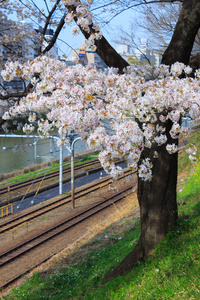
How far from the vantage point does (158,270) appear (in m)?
4.80

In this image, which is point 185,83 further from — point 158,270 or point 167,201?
point 158,270

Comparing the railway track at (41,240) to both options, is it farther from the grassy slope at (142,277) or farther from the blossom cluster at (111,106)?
the blossom cluster at (111,106)

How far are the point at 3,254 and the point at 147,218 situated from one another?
793cm

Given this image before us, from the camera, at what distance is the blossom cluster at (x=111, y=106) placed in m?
3.77

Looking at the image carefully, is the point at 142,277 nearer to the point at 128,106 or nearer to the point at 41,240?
the point at 128,106

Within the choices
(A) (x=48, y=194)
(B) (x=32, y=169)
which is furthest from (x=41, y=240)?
(B) (x=32, y=169)

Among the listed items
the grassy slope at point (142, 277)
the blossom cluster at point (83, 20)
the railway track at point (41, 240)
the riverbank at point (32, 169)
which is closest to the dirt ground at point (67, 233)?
the railway track at point (41, 240)

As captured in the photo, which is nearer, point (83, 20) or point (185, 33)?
point (83, 20)

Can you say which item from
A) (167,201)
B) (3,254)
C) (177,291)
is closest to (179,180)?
(3,254)

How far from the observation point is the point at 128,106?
3.90m

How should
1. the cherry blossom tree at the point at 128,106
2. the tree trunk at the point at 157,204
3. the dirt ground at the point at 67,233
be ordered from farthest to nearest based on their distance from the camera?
the dirt ground at the point at 67,233 < the tree trunk at the point at 157,204 < the cherry blossom tree at the point at 128,106

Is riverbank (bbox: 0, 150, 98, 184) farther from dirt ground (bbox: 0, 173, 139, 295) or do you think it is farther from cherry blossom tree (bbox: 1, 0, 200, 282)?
cherry blossom tree (bbox: 1, 0, 200, 282)

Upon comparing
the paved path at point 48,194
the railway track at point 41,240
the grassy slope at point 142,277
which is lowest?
the paved path at point 48,194

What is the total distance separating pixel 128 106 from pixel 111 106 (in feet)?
0.73
